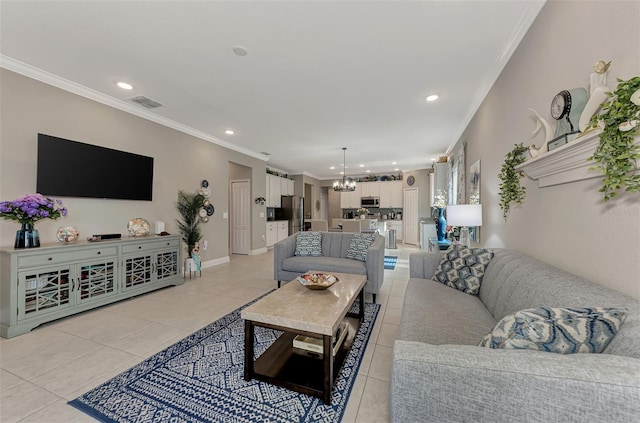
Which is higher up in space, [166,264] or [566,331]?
[566,331]

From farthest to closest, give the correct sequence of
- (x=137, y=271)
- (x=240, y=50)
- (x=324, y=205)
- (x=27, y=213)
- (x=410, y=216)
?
1. (x=324, y=205)
2. (x=410, y=216)
3. (x=137, y=271)
4. (x=27, y=213)
5. (x=240, y=50)

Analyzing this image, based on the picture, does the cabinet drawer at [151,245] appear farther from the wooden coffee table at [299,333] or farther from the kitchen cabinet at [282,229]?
the kitchen cabinet at [282,229]

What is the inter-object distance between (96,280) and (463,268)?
4050 millimetres

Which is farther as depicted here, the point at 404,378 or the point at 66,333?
the point at 66,333

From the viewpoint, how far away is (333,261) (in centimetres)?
347

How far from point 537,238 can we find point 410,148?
4450 millimetres

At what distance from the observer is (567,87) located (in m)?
1.53

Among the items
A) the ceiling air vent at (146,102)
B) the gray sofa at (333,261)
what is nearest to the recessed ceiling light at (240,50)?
the ceiling air vent at (146,102)

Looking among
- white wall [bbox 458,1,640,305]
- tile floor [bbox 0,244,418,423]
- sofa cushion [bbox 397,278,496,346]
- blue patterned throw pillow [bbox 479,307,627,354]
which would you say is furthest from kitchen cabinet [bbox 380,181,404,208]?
blue patterned throw pillow [bbox 479,307,627,354]

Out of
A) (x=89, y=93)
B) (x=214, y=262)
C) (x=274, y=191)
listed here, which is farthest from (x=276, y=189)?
(x=89, y=93)

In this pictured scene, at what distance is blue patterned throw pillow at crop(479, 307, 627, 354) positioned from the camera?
0.83 m

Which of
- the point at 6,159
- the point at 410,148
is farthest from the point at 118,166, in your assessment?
the point at 410,148

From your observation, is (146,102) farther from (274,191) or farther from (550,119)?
(274,191)

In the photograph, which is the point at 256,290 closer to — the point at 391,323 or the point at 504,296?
the point at 391,323
